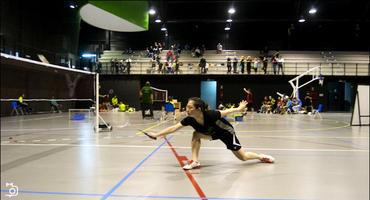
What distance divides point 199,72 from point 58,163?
274cm

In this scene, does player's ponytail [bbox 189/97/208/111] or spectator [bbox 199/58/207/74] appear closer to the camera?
player's ponytail [bbox 189/97/208/111]

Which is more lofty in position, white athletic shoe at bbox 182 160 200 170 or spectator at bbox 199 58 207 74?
spectator at bbox 199 58 207 74

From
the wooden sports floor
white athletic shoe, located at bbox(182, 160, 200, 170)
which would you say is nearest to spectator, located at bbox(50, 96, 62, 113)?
the wooden sports floor

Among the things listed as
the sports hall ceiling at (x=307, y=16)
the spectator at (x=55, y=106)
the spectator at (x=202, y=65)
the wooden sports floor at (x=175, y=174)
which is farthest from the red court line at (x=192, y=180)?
the spectator at (x=55, y=106)

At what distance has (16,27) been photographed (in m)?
19.2

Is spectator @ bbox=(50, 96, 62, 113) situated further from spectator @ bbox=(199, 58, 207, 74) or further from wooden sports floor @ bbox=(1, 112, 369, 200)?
spectator @ bbox=(199, 58, 207, 74)

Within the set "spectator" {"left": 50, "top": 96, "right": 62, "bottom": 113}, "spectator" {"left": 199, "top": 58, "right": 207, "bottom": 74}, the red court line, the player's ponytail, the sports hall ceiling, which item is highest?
the sports hall ceiling

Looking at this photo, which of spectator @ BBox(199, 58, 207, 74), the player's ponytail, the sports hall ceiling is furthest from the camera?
the sports hall ceiling

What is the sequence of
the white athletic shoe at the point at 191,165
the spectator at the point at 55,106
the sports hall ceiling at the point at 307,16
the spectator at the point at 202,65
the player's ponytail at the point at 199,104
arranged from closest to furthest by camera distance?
1. the player's ponytail at the point at 199,104
2. the spectator at the point at 202,65
3. the white athletic shoe at the point at 191,165
4. the spectator at the point at 55,106
5. the sports hall ceiling at the point at 307,16

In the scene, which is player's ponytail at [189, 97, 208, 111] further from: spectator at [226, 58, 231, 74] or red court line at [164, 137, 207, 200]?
red court line at [164, 137, 207, 200]

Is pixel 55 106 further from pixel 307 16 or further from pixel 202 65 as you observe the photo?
pixel 202 65

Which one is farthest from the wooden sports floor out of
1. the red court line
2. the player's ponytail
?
the player's ponytail

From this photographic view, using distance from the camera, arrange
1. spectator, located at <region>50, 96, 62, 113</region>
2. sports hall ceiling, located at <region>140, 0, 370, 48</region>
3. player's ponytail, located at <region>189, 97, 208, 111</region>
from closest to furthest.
Result: player's ponytail, located at <region>189, 97, 208, 111</region>, spectator, located at <region>50, 96, 62, 113</region>, sports hall ceiling, located at <region>140, 0, 370, 48</region>

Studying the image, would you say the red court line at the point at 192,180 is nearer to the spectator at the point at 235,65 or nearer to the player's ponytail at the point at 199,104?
the player's ponytail at the point at 199,104
